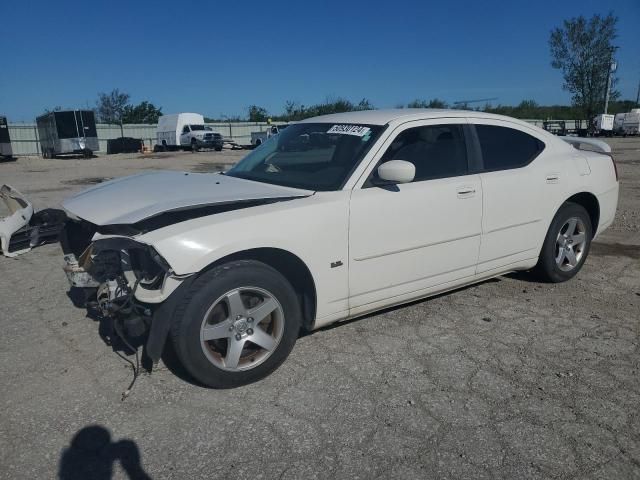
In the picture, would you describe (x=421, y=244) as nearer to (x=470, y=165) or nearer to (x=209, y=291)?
(x=470, y=165)

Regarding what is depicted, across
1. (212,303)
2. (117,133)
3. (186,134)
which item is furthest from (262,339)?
(117,133)

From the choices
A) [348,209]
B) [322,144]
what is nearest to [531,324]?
Result: [348,209]

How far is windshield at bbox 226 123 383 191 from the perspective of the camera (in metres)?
3.42

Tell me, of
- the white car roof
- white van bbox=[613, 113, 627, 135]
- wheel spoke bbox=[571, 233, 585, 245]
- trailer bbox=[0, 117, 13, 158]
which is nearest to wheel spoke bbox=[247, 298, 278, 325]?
the white car roof

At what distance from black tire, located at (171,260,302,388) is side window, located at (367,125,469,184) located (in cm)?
120

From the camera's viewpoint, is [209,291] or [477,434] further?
[209,291]

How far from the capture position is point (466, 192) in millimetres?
3672

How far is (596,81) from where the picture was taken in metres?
48.8

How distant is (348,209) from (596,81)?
182 ft

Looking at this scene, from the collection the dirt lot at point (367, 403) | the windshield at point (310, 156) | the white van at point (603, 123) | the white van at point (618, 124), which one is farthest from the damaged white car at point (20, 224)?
the white van at point (618, 124)

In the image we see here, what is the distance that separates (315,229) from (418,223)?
824mm

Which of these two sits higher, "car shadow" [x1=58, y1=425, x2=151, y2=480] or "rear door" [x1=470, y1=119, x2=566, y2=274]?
"rear door" [x1=470, y1=119, x2=566, y2=274]

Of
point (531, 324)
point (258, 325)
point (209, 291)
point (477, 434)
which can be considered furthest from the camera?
point (531, 324)

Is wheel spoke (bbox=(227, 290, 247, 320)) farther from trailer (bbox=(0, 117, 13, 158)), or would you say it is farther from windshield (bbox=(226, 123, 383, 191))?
trailer (bbox=(0, 117, 13, 158))
